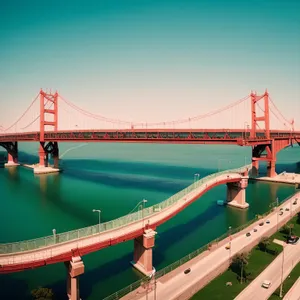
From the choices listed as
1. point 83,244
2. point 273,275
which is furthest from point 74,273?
point 273,275

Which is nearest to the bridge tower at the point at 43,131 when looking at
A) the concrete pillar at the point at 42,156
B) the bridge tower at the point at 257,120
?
the concrete pillar at the point at 42,156

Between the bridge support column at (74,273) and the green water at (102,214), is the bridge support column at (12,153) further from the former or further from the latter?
the bridge support column at (74,273)

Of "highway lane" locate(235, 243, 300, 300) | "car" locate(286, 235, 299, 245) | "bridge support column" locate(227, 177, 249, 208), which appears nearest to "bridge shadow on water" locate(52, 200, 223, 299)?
"bridge support column" locate(227, 177, 249, 208)

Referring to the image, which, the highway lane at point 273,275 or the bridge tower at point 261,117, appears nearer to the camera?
the highway lane at point 273,275

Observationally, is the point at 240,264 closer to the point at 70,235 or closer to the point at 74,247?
the point at 74,247

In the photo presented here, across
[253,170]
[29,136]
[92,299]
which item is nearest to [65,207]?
[92,299]

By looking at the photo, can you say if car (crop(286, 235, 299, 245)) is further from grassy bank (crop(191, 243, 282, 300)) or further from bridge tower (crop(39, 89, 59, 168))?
bridge tower (crop(39, 89, 59, 168))
